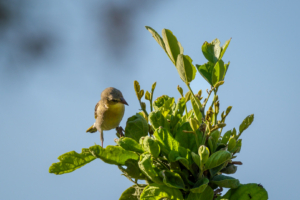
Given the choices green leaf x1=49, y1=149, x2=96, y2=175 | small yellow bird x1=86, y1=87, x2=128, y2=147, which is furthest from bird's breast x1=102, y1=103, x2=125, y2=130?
green leaf x1=49, y1=149, x2=96, y2=175

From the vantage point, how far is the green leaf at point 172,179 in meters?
1.05

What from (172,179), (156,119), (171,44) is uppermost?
(171,44)

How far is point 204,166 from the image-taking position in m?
1.07

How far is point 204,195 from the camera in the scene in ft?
3.53

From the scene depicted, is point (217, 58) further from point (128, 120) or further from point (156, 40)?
point (128, 120)

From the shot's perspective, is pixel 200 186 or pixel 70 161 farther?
pixel 70 161

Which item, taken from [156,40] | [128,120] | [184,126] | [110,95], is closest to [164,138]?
[184,126]

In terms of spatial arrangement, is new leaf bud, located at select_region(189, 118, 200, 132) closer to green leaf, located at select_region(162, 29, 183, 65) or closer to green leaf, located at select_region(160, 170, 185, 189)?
green leaf, located at select_region(160, 170, 185, 189)

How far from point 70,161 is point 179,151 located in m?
0.43

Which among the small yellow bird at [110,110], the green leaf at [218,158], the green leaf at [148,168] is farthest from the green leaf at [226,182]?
Answer: the small yellow bird at [110,110]

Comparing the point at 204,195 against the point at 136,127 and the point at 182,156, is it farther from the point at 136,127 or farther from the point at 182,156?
the point at 136,127

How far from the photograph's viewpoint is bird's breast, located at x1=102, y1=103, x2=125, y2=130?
243cm

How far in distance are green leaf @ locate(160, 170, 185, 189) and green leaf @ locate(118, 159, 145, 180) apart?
0.13m

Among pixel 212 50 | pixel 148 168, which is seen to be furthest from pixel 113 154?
pixel 212 50
